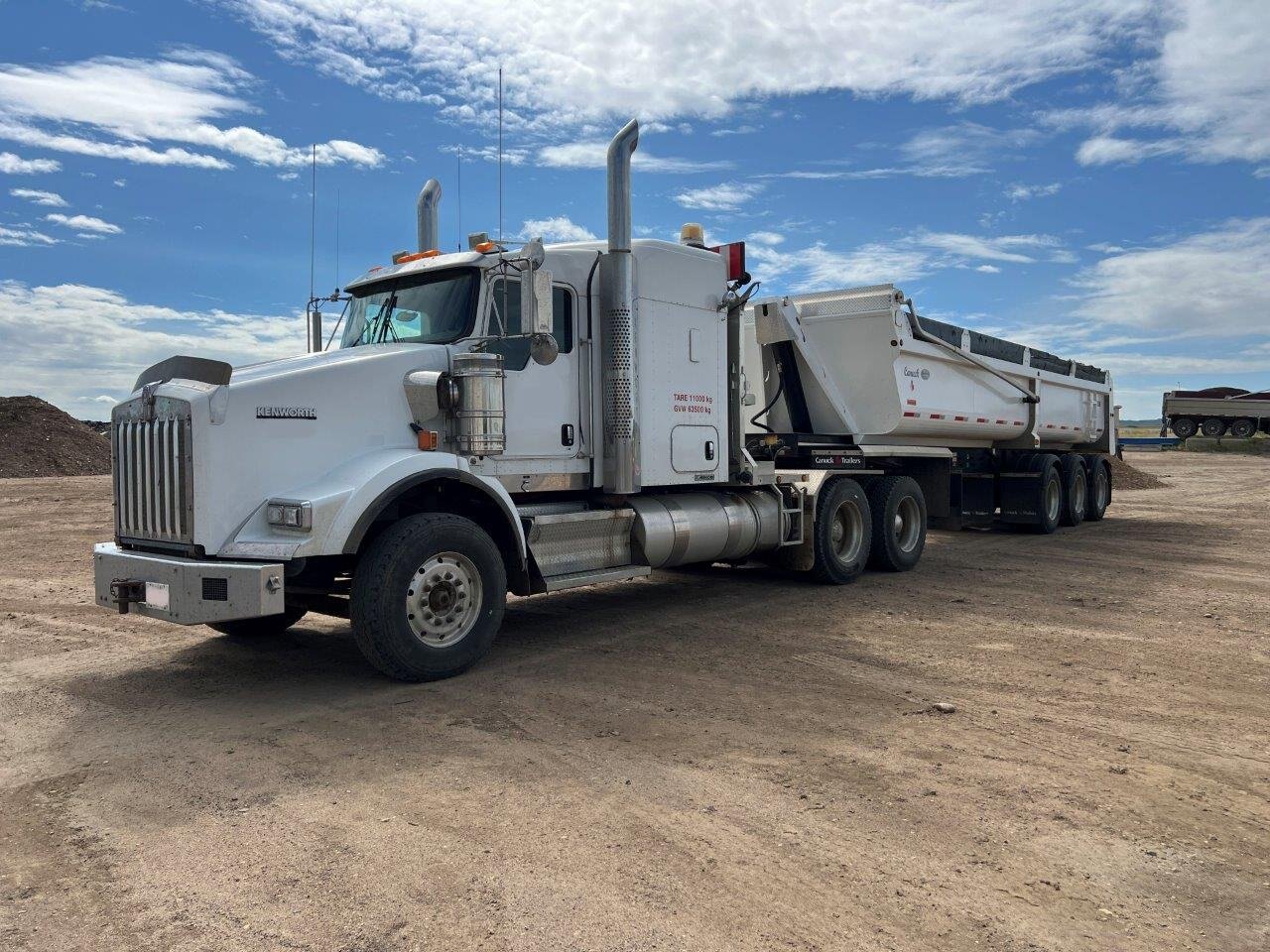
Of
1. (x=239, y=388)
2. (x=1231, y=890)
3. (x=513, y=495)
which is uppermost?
(x=239, y=388)

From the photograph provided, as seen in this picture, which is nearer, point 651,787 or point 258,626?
point 651,787

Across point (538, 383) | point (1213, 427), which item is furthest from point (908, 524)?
point (1213, 427)

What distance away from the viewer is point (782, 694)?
19.1ft

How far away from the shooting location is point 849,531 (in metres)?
10.7

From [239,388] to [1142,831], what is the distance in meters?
5.10

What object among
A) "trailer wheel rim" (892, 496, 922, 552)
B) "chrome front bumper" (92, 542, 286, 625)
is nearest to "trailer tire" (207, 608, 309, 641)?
"chrome front bumper" (92, 542, 286, 625)

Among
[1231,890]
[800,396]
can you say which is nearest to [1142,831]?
[1231,890]

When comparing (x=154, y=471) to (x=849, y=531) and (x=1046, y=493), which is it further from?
(x=1046, y=493)

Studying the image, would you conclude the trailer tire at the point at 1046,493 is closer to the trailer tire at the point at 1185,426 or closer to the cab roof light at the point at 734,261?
the cab roof light at the point at 734,261

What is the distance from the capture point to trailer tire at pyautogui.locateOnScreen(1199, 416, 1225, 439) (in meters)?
45.1

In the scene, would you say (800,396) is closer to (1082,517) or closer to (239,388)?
(239,388)

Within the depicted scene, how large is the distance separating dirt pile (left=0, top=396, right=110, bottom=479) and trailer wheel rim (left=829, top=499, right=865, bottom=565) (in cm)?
2880

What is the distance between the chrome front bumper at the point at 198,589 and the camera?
537 cm

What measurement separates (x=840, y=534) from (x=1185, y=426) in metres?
43.0
